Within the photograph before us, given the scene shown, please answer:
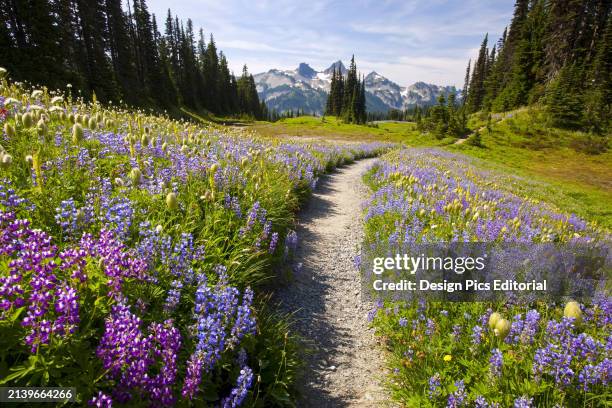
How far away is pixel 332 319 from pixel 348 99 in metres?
103

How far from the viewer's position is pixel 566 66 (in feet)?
161

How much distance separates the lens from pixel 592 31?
54.5m

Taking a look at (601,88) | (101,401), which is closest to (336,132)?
(601,88)

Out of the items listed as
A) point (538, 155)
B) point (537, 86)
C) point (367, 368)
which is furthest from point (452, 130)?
point (367, 368)

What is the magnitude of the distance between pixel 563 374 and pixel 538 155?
4311 centimetres

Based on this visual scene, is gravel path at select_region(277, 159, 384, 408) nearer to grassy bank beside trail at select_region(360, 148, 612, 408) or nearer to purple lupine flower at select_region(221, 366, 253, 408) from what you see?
grassy bank beside trail at select_region(360, 148, 612, 408)

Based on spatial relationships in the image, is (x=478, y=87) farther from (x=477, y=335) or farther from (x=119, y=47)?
(x=477, y=335)

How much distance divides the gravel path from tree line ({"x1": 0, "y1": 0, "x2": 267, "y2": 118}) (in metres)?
5.05

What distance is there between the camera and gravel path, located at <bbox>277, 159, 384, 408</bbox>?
12.3ft

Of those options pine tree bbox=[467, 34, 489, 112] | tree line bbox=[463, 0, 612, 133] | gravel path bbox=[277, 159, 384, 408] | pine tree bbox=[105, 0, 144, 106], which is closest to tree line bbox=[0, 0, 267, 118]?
pine tree bbox=[105, 0, 144, 106]

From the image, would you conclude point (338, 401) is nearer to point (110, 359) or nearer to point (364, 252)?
point (110, 359)

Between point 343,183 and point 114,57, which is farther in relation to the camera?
point 114,57

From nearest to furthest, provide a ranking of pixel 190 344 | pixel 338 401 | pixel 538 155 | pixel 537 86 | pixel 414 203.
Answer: pixel 190 344, pixel 338 401, pixel 414 203, pixel 538 155, pixel 537 86

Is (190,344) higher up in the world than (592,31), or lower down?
lower down
